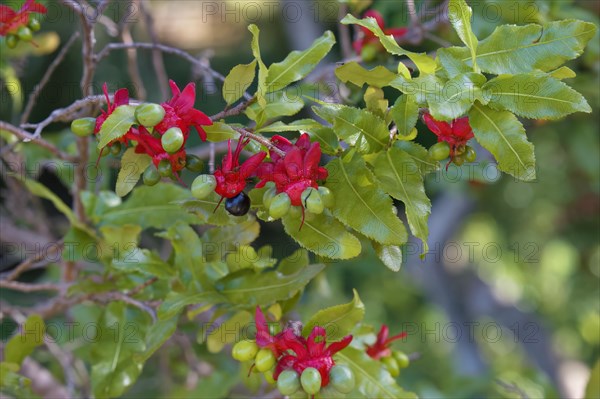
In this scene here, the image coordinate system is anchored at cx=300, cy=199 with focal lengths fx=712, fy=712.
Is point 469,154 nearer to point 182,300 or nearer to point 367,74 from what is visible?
point 367,74

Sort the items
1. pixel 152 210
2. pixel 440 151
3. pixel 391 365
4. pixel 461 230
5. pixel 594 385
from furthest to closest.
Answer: pixel 461 230 < pixel 594 385 < pixel 152 210 < pixel 391 365 < pixel 440 151

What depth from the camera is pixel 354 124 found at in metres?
0.89

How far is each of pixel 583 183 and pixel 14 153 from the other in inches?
106

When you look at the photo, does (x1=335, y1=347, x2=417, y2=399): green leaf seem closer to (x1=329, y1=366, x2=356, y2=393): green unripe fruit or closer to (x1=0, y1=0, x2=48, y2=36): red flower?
(x1=329, y1=366, x2=356, y2=393): green unripe fruit

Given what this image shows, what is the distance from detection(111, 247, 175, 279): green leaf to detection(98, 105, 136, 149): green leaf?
326mm

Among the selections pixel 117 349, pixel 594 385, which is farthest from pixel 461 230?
pixel 117 349

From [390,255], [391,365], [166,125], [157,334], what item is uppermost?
[166,125]

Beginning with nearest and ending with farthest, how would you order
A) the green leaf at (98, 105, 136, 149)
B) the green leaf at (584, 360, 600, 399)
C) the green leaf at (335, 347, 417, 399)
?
1. the green leaf at (98, 105, 136, 149)
2. the green leaf at (335, 347, 417, 399)
3. the green leaf at (584, 360, 600, 399)

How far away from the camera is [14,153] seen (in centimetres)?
136

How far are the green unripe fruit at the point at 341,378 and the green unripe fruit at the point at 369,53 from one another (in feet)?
2.30

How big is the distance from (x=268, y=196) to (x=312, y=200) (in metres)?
0.07

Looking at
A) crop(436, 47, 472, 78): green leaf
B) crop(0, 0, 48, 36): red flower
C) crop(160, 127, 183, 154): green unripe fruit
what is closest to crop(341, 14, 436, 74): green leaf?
crop(436, 47, 472, 78): green leaf

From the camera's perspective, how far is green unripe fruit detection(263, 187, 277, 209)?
84cm

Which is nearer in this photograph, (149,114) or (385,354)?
(149,114)
